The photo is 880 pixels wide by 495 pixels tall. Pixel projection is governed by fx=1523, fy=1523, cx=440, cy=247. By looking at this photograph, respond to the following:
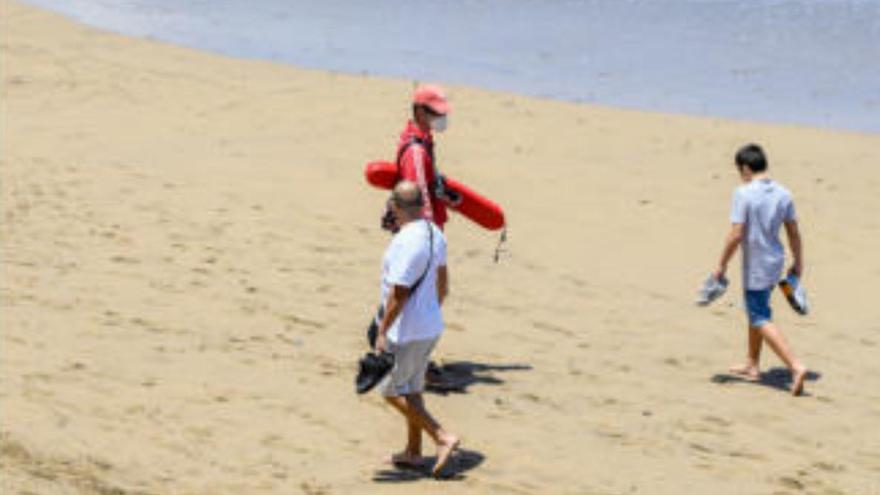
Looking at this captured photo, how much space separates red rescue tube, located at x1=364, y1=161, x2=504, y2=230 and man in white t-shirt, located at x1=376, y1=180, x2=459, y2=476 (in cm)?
123

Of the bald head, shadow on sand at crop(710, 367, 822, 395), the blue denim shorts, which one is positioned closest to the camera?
the bald head

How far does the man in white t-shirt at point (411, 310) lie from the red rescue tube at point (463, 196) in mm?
1229

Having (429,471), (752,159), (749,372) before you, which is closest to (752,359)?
(749,372)

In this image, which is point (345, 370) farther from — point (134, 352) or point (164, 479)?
point (164, 479)

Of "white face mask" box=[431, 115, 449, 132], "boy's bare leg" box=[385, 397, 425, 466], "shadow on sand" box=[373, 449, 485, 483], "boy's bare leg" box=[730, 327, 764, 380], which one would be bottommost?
"shadow on sand" box=[373, 449, 485, 483]

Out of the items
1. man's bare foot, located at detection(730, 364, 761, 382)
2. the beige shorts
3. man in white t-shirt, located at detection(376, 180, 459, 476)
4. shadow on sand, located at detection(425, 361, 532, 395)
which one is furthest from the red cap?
man's bare foot, located at detection(730, 364, 761, 382)

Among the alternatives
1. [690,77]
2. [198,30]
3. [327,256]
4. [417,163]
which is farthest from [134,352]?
[198,30]

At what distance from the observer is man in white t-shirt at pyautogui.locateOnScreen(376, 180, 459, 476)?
702 cm

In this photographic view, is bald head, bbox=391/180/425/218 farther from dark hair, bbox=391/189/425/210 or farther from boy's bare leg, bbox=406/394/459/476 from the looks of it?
boy's bare leg, bbox=406/394/459/476

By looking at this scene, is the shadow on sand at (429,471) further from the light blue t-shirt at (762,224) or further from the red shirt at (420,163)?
the light blue t-shirt at (762,224)

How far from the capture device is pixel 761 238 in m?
9.17

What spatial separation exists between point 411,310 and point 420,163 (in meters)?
1.52

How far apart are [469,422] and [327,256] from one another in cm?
385

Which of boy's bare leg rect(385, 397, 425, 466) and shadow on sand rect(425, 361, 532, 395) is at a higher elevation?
shadow on sand rect(425, 361, 532, 395)
